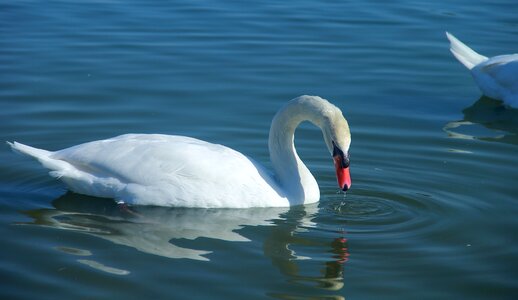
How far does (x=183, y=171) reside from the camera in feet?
30.3

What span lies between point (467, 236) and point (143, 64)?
6.72 meters

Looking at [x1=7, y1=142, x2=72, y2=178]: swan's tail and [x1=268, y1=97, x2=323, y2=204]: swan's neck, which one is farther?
[x1=268, y1=97, x2=323, y2=204]: swan's neck

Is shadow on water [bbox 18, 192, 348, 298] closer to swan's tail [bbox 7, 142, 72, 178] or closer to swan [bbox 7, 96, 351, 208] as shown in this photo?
swan [bbox 7, 96, 351, 208]

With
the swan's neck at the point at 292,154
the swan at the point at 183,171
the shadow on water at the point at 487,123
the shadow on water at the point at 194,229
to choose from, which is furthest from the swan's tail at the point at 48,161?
the shadow on water at the point at 487,123

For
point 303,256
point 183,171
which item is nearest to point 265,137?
point 183,171

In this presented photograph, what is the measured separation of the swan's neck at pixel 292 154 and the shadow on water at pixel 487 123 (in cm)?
284

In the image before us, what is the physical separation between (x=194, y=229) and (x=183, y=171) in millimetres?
649

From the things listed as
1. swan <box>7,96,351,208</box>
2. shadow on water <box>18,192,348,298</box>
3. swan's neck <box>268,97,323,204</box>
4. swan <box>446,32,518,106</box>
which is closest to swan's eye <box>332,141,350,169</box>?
swan <box>7,96,351,208</box>

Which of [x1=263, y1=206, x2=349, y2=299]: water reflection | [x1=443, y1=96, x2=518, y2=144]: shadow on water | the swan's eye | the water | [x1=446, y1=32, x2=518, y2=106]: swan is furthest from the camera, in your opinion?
[x1=446, y1=32, x2=518, y2=106]: swan

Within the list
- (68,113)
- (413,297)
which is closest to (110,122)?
(68,113)

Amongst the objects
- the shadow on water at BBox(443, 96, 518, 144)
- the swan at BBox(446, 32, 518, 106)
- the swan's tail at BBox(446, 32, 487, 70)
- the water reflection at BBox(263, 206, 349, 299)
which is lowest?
the water reflection at BBox(263, 206, 349, 299)

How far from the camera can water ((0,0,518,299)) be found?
25.8 feet

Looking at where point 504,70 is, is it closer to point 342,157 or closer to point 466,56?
point 466,56

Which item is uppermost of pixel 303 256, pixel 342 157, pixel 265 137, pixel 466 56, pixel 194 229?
pixel 466 56
